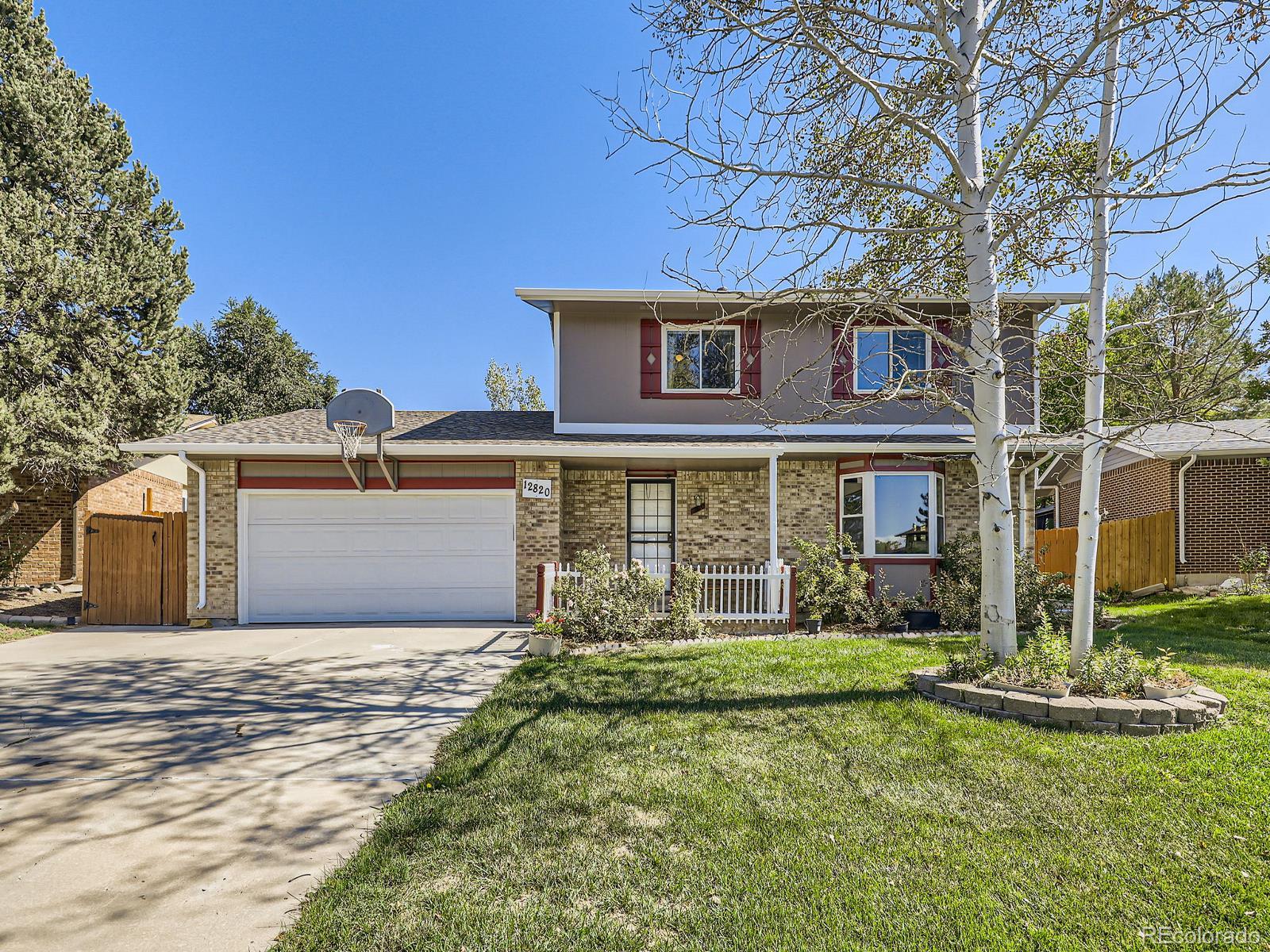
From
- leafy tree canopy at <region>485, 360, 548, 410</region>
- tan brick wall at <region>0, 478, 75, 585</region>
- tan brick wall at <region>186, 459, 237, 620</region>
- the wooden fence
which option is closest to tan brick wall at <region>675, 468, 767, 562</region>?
the wooden fence

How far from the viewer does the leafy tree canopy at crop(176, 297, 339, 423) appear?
3041 cm

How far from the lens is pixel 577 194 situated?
9578mm

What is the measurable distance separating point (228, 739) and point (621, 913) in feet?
12.3

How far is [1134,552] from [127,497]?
2342 cm

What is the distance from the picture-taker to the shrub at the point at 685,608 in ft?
28.2

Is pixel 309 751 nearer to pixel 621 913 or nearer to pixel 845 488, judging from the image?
pixel 621 913

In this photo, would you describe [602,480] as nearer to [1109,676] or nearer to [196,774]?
[196,774]

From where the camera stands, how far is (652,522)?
11.8m

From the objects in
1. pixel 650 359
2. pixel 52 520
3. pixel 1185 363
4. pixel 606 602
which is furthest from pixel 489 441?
pixel 52 520

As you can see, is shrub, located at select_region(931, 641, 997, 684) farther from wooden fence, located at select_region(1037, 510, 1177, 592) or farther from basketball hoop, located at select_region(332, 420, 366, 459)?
wooden fence, located at select_region(1037, 510, 1177, 592)

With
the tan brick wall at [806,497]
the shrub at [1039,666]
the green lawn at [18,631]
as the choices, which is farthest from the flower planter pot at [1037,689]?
the green lawn at [18,631]

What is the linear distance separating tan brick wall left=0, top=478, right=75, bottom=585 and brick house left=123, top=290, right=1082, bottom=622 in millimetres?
6098

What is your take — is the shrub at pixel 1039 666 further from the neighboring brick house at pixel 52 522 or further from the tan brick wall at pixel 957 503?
the neighboring brick house at pixel 52 522

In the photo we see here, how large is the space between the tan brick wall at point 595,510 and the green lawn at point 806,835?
6128 millimetres
